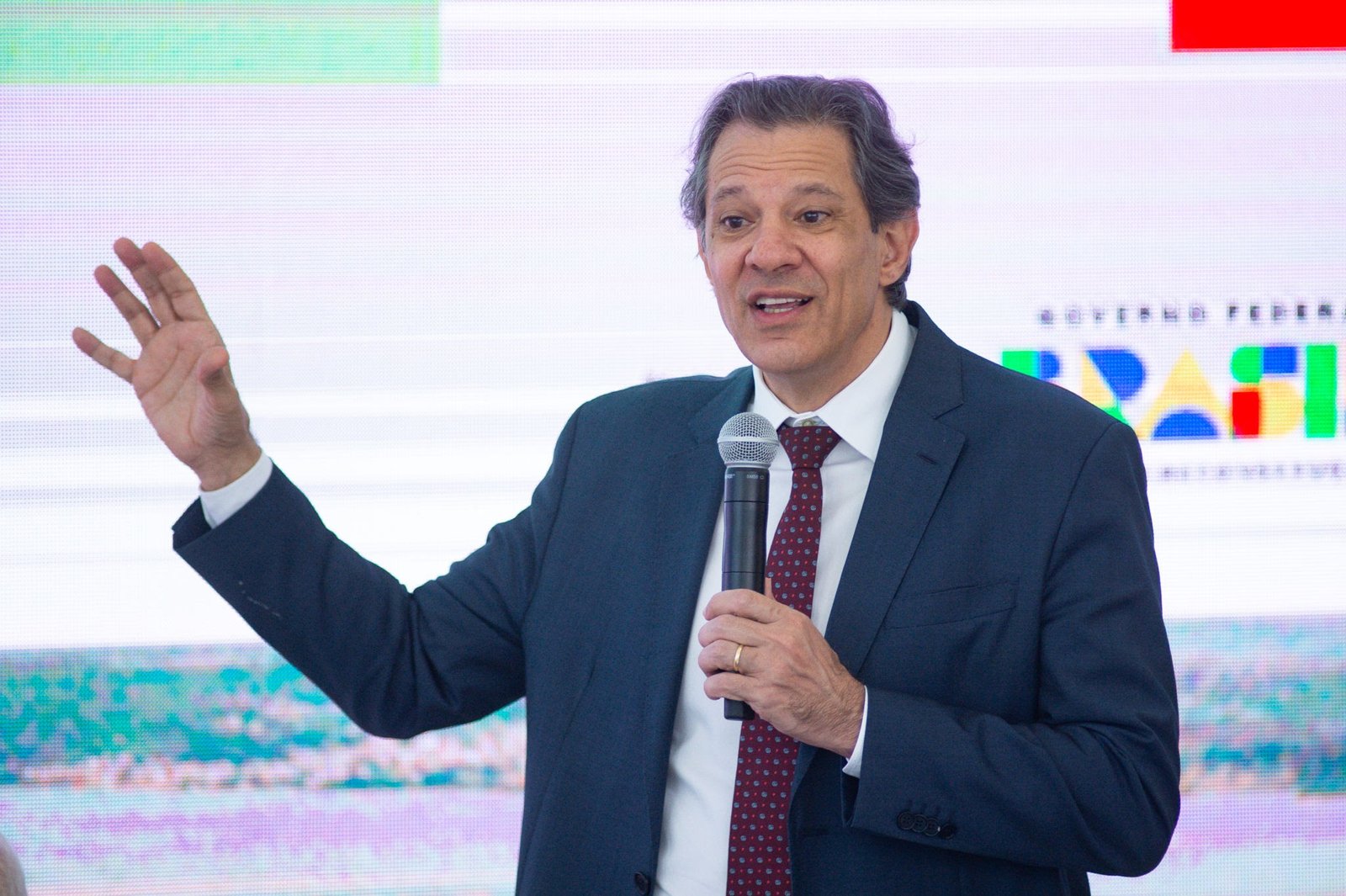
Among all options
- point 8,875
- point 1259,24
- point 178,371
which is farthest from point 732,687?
point 1259,24

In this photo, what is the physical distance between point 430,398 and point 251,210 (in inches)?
24.6

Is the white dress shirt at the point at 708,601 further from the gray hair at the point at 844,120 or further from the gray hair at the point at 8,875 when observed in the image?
the gray hair at the point at 8,875

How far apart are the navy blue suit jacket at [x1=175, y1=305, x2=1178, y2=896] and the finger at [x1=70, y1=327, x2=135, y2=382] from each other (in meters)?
0.21

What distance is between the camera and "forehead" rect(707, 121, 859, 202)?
184cm

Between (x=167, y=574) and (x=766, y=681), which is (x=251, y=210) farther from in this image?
(x=766, y=681)

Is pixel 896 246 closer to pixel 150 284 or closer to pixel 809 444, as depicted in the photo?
pixel 809 444

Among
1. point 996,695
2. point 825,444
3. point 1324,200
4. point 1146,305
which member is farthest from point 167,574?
point 1324,200

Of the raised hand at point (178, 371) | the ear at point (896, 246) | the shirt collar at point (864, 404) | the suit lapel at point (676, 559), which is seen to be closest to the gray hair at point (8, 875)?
the raised hand at point (178, 371)

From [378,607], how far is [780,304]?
71 centimetres

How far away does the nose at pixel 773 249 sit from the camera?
5.91ft

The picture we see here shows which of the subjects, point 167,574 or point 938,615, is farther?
point 167,574

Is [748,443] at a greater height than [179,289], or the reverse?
[179,289]

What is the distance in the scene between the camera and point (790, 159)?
1.84m

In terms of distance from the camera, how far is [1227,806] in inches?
125
